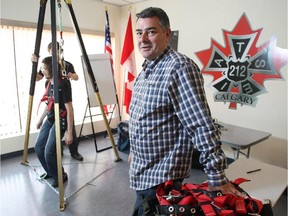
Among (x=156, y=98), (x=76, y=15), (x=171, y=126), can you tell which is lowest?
(x=171, y=126)

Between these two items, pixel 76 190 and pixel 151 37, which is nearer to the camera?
pixel 151 37

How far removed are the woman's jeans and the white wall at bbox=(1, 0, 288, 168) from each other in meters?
1.76

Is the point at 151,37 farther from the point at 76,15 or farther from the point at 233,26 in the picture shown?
the point at 76,15

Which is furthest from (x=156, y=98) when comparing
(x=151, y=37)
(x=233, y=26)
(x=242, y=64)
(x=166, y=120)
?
(x=233, y=26)

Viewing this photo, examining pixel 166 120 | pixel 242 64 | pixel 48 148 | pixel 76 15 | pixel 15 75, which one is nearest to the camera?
pixel 166 120

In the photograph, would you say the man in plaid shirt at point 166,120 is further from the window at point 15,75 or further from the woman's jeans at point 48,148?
the window at point 15,75

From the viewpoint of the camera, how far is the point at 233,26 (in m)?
3.04

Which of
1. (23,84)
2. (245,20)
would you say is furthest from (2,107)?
(245,20)

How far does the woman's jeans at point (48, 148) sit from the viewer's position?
249 cm

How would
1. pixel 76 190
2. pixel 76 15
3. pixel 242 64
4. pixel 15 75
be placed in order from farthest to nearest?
pixel 76 15
pixel 15 75
pixel 242 64
pixel 76 190

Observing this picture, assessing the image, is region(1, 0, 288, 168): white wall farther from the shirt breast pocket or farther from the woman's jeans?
the shirt breast pocket

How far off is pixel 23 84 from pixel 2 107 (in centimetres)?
45

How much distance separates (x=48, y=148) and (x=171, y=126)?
1.93 metres

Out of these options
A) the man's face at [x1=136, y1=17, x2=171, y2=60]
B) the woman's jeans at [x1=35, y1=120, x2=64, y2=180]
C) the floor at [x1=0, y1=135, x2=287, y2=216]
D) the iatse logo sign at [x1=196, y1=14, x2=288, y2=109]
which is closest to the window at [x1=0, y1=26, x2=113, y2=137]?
the floor at [x1=0, y1=135, x2=287, y2=216]
